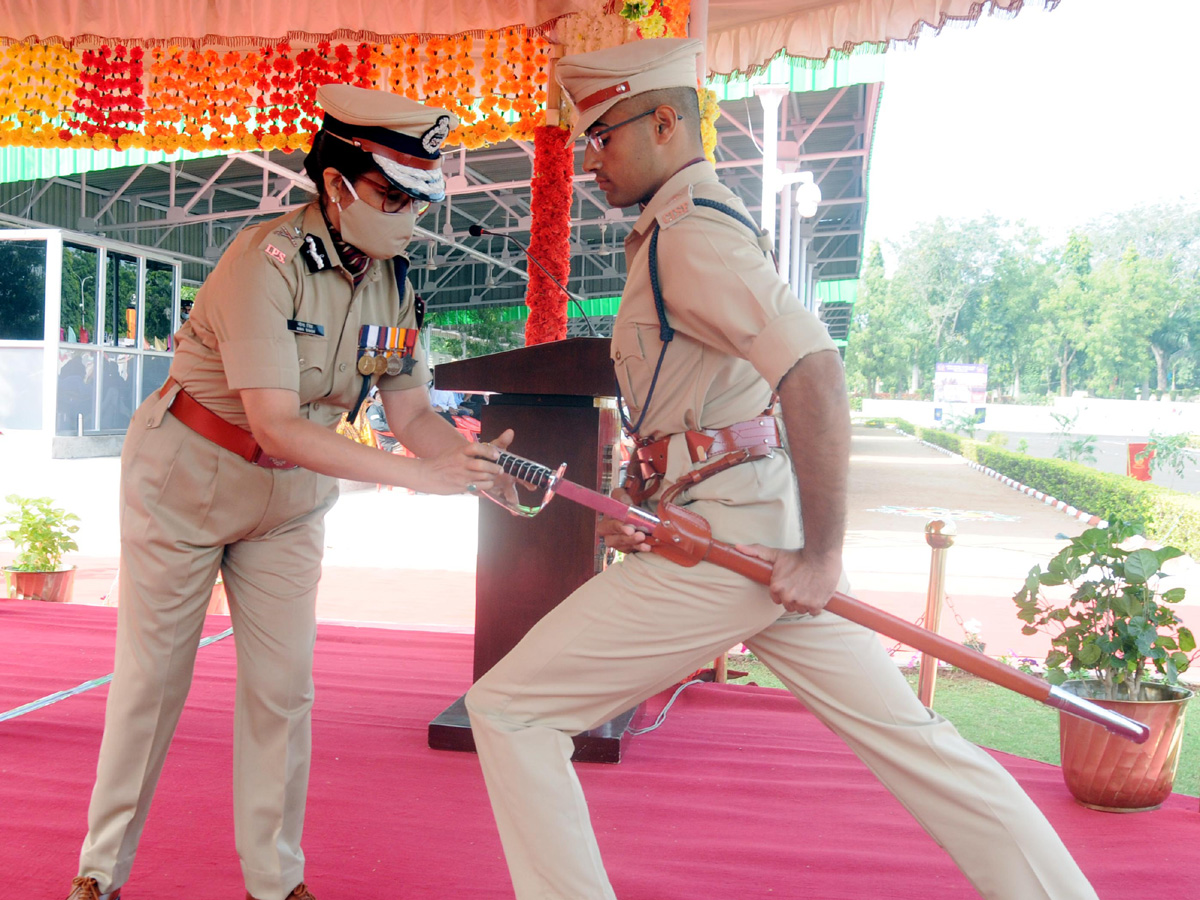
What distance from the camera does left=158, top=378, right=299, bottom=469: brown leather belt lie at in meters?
1.92

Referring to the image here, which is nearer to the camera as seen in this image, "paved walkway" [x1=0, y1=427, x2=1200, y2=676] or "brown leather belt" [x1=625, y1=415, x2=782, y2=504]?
"brown leather belt" [x1=625, y1=415, x2=782, y2=504]

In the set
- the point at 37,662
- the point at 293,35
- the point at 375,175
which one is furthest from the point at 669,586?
the point at 293,35

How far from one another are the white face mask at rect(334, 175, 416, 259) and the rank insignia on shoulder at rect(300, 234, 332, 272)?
5 cm

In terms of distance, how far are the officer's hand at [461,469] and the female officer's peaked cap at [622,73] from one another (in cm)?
54

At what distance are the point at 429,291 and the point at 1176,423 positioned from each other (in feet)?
67.0

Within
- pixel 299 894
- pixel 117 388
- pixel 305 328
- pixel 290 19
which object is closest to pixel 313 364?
pixel 305 328

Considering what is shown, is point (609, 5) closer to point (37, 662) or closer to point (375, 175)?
point (375, 175)

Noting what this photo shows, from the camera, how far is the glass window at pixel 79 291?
1454 centimetres

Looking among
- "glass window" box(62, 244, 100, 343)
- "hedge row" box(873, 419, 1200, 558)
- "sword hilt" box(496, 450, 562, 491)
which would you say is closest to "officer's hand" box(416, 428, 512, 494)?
"sword hilt" box(496, 450, 562, 491)

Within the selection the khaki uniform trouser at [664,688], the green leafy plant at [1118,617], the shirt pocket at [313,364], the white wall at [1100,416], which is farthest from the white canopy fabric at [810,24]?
the white wall at [1100,416]

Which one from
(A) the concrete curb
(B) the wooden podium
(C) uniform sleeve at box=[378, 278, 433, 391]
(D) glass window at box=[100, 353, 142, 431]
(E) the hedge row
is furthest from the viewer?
(D) glass window at box=[100, 353, 142, 431]

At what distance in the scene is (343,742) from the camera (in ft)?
10.3

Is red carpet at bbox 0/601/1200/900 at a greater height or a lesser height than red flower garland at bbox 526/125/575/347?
lesser

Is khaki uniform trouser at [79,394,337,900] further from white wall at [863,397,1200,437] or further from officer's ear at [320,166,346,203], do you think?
white wall at [863,397,1200,437]
